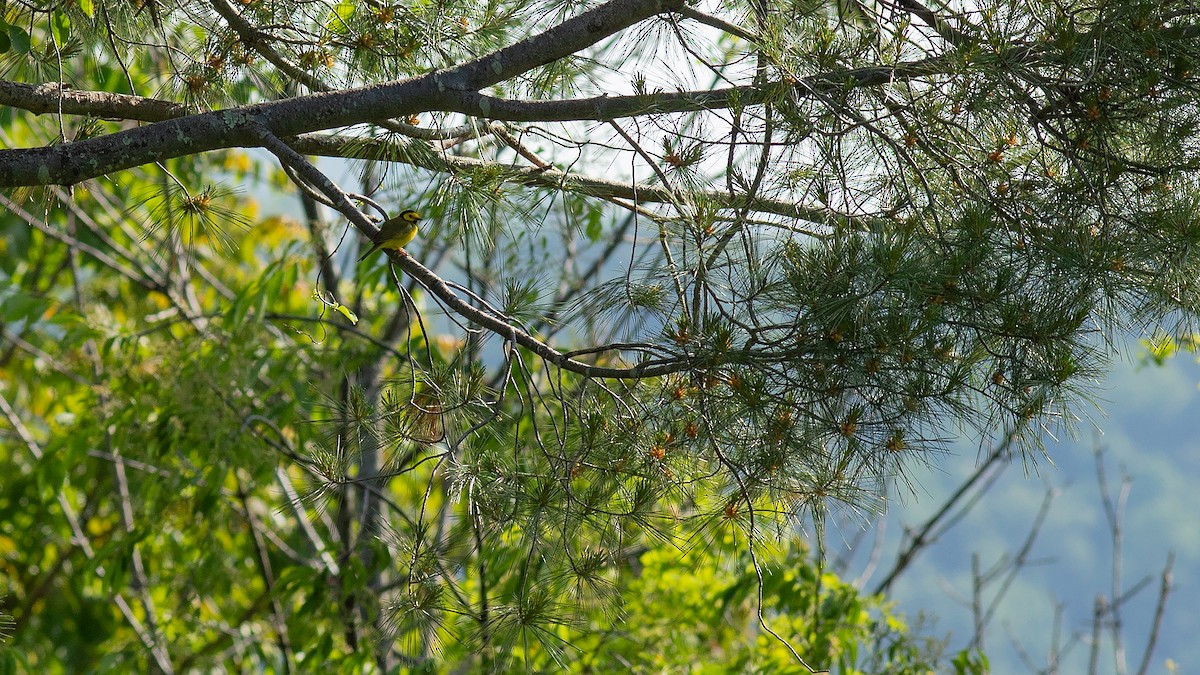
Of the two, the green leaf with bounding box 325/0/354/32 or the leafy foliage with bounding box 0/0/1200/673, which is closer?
the leafy foliage with bounding box 0/0/1200/673

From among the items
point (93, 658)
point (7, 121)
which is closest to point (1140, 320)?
point (7, 121)

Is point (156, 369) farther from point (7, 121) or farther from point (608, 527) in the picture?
point (608, 527)

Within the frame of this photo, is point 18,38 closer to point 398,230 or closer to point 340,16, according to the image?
point 340,16

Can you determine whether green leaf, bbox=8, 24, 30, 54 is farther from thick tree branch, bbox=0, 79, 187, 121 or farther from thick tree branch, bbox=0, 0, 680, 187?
thick tree branch, bbox=0, 0, 680, 187

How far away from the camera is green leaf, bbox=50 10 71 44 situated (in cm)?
195

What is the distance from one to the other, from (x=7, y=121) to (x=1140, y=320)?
101 inches

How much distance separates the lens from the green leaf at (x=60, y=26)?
1953 millimetres

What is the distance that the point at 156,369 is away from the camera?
11.3 ft

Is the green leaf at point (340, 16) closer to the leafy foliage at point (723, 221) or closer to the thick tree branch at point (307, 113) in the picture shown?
the leafy foliage at point (723, 221)

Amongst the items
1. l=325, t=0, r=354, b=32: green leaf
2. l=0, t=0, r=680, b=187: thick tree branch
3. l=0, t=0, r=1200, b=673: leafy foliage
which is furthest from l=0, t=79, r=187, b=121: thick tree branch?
l=325, t=0, r=354, b=32: green leaf

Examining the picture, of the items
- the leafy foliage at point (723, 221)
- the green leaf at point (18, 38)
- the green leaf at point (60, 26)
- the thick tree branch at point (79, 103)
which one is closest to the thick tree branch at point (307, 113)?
the leafy foliage at point (723, 221)

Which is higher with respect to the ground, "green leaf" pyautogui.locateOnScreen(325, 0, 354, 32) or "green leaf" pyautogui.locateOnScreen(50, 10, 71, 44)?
"green leaf" pyautogui.locateOnScreen(325, 0, 354, 32)

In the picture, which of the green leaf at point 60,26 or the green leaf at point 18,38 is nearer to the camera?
the green leaf at point 18,38

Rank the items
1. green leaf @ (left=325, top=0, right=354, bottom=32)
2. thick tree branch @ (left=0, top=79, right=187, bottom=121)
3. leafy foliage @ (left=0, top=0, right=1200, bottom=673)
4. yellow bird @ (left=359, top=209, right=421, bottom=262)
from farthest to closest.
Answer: green leaf @ (left=325, top=0, right=354, bottom=32) → yellow bird @ (left=359, top=209, right=421, bottom=262) → thick tree branch @ (left=0, top=79, right=187, bottom=121) → leafy foliage @ (left=0, top=0, right=1200, bottom=673)
